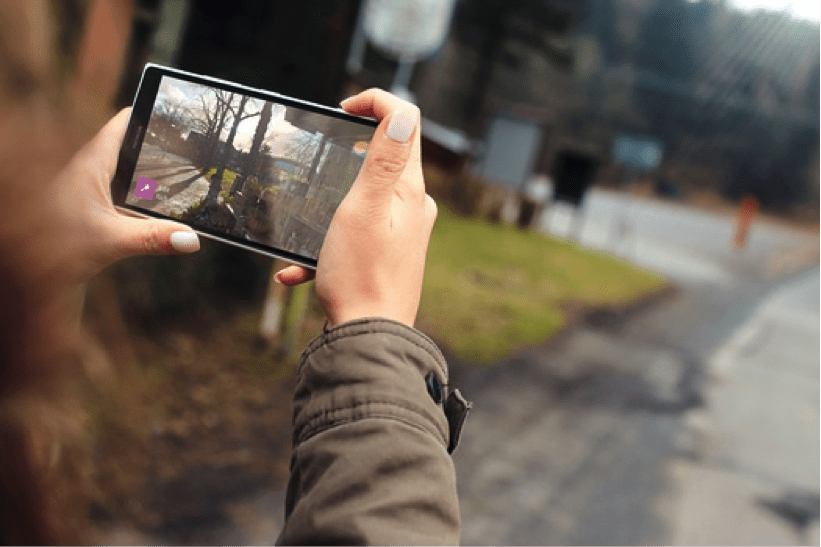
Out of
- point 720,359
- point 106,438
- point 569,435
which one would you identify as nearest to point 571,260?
point 720,359

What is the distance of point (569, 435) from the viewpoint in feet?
14.1

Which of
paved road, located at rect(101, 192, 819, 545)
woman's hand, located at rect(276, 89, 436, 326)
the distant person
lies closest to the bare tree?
the distant person

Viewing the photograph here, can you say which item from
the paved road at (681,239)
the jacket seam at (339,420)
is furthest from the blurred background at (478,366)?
the paved road at (681,239)

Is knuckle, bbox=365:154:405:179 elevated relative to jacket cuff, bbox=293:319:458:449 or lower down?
elevated

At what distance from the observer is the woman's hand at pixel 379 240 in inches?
31.7

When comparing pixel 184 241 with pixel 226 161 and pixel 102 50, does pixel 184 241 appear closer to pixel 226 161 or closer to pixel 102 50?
pixel 226 161

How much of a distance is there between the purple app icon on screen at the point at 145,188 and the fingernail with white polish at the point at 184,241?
137 millimetres

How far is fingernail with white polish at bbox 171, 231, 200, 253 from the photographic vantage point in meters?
0.93

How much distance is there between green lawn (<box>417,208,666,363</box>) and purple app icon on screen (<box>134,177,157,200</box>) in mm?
4241

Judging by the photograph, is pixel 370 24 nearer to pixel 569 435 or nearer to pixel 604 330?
pixel 604 330

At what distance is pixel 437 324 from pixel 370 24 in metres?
2.50

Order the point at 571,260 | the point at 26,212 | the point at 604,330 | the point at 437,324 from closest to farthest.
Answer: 1. the point at 26,212
2. the point at 437,324
3. the point at 604,330
4. the point at 571,260

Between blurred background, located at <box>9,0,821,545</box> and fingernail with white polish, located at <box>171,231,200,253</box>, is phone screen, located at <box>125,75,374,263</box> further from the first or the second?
blurred background, located at <box>9,0,821,545</box>

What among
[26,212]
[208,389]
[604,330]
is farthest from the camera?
[604,330]
